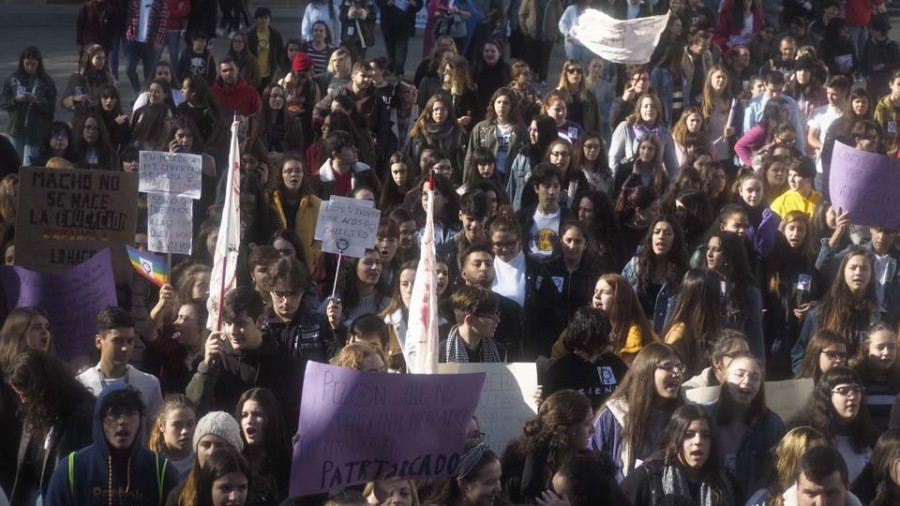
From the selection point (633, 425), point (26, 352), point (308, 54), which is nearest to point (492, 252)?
point (633, 425)

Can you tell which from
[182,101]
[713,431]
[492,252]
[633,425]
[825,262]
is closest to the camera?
[713,431]

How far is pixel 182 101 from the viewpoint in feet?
45.9

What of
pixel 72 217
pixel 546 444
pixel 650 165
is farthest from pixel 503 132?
pixel 546 444

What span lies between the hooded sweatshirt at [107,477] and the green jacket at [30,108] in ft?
26.3

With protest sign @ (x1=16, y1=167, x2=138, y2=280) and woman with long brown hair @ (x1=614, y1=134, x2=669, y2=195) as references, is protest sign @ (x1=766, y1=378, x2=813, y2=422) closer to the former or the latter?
protest sign @ (x1=16, y1=167, x2=138, y2=280)

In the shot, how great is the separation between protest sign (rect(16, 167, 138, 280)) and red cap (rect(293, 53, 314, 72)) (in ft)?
19.0

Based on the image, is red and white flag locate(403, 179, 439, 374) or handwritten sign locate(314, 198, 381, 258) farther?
handwritten sign locate(314, 198, 381, 258)

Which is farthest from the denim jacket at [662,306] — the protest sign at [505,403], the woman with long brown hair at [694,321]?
the protest sign at [505,403]

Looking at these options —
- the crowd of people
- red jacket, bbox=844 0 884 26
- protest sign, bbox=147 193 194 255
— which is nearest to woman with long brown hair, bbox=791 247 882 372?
the crowd of people

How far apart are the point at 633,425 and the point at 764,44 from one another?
1231 centimetres

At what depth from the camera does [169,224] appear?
9672 millimetres

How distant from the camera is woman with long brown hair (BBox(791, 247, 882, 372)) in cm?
927

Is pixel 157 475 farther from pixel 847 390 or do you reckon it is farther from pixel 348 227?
pixel 348 227

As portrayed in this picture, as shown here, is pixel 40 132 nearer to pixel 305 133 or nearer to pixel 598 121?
pixel 305 133
